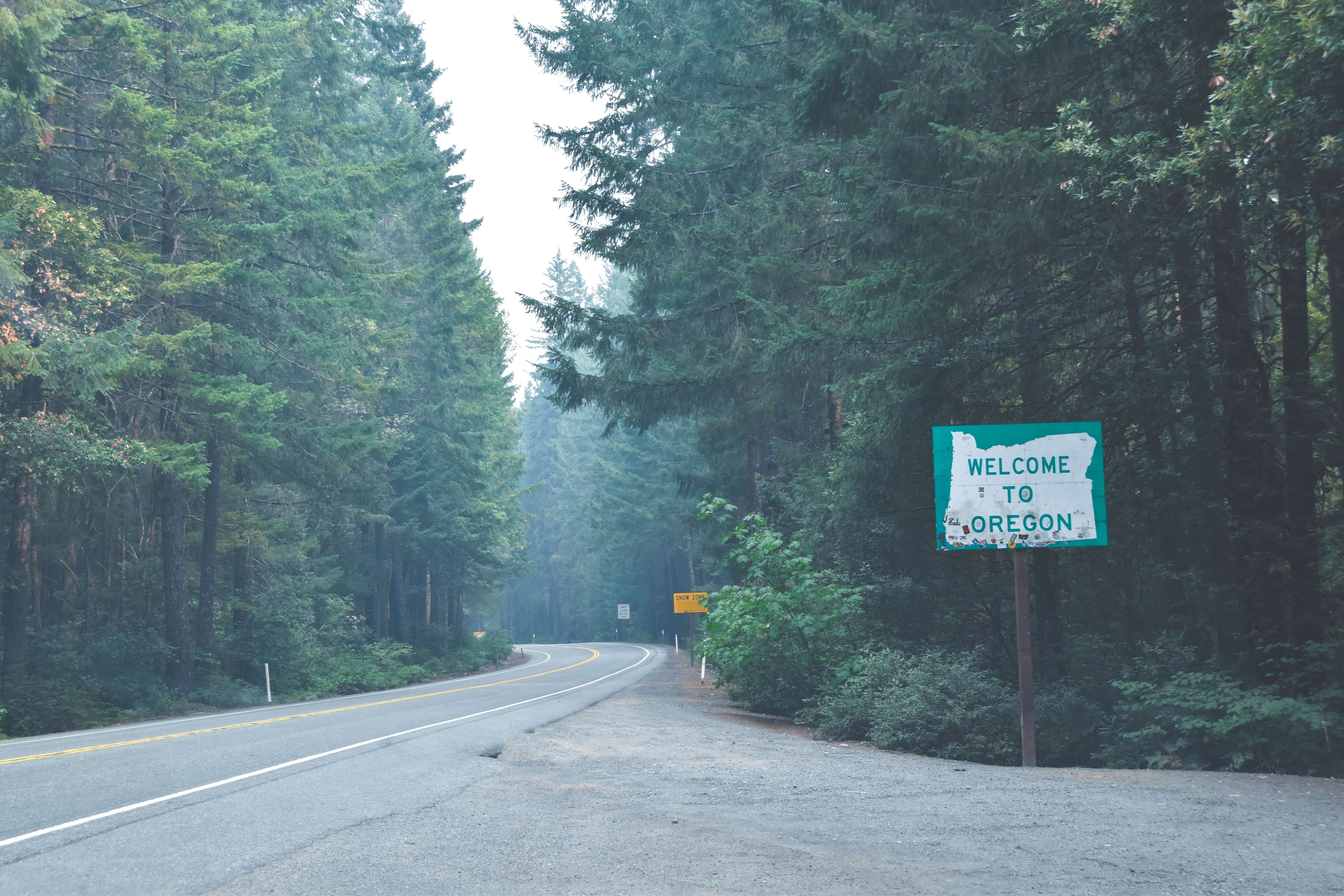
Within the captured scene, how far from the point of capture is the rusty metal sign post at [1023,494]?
1059 centimetres

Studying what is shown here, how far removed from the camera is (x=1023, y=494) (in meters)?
10.7

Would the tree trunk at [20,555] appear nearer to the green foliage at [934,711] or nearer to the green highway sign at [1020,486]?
the green foliage at [934,711]

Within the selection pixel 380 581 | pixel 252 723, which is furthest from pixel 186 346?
pixel 380 581

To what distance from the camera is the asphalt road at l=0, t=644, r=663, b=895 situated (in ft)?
20.1

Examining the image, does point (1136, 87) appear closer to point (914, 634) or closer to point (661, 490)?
point (914, 634)

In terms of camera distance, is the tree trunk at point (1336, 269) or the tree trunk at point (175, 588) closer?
the tree trunk at point (1336, 269)

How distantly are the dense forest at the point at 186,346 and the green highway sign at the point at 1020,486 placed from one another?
50.8 feet

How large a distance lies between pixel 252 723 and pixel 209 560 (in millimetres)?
10125

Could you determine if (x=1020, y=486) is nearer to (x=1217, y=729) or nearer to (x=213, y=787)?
(x=1217, y=729)

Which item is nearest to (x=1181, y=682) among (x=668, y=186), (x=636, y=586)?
(x=668, y=186)

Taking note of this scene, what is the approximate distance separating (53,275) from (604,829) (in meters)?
17.6

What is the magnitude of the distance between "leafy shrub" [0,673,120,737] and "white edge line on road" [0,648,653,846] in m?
7.55

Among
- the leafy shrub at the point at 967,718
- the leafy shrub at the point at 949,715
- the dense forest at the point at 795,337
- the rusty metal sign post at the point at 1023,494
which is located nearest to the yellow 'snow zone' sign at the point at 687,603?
the dense forest at the point at 795,337

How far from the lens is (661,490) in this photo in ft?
197
